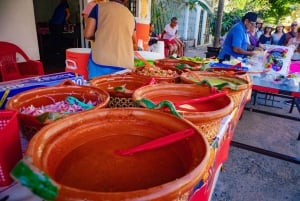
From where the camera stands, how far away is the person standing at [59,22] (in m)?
6.02

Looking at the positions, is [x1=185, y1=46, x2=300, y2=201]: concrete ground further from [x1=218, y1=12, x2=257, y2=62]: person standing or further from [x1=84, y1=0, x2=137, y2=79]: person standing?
[x1=84, y1=0, x2=137, y2=79]: person standing

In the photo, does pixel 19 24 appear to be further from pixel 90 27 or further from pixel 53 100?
pixel 53 100

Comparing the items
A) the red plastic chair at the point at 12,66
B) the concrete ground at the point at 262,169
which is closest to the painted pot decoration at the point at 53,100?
the concrete ground at the point at 262,169

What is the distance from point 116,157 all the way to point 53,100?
1.54 feet

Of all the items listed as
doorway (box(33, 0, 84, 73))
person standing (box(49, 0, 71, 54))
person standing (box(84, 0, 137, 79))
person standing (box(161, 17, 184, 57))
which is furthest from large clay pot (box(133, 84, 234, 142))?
person standing (box(161, 17, 184, 57))

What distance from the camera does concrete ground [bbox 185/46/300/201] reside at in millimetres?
2088

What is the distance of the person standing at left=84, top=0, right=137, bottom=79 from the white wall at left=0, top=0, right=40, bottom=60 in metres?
2.24

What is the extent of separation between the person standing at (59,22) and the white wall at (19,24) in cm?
246

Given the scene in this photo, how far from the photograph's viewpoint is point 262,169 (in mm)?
2477

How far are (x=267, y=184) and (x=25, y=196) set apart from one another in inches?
89.9

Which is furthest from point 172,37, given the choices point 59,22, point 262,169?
point 262,169

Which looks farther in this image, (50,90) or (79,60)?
(79,60)

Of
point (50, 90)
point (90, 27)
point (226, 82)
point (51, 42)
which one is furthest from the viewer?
point (51, 42)

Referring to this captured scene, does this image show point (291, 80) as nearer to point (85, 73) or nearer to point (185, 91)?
point (185, 91)
